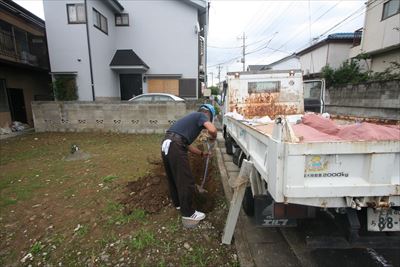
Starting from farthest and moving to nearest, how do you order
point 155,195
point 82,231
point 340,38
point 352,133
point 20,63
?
point 340,38 < point 20,63 < point 155,195 < point 82,231 < point 352,133

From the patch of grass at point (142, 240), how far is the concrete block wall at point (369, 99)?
7.59 meters

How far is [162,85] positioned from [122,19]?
485cm

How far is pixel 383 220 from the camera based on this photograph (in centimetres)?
183

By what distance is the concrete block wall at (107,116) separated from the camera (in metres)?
9.08

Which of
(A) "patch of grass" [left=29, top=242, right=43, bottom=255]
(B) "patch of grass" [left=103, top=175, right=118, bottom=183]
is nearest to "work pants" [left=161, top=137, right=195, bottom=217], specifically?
(A) "patch of grass" [left=29, top=242, right=43, bottom=255]

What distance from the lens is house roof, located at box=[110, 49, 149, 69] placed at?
1355cm

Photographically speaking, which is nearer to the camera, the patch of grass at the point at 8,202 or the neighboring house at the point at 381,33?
the patch of grass at the point at 8,202

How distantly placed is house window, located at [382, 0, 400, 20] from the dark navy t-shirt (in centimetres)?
1447

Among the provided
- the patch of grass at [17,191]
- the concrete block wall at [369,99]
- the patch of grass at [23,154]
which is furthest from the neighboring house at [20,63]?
the concrete block wall at [369,99]

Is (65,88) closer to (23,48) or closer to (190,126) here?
(23,48)

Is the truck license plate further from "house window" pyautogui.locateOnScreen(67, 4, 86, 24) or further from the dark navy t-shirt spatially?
"house window" pyautogui.locateOnScreen(67, 4, 86, 24)

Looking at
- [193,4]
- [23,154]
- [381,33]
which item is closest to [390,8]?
[381,33]

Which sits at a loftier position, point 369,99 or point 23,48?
point 23,48

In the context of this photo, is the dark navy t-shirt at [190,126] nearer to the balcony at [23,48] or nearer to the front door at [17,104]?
the balcony at [23,48]
